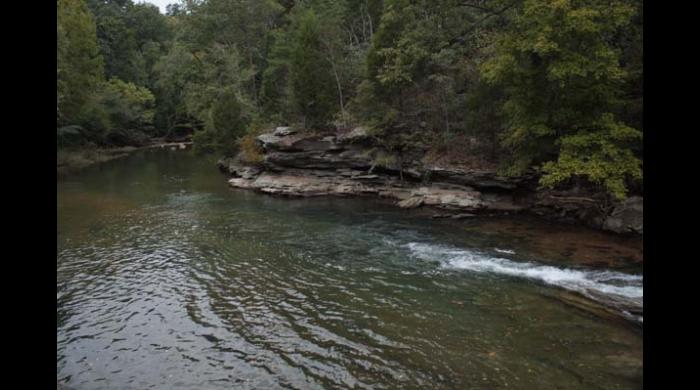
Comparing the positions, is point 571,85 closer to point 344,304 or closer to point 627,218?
point 627,218

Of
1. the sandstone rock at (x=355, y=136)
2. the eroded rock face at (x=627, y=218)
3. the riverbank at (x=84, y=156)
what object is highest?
the sandstone rock at (x=355, y=136)

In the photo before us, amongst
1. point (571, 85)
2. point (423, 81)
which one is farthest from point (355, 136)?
point (571, 85)

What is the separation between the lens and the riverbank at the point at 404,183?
68.7 ft

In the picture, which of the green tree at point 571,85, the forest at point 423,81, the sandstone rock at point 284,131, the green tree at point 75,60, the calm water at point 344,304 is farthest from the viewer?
the green tree at point 75,60

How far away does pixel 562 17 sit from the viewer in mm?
17750

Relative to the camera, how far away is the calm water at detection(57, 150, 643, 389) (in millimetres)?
9891

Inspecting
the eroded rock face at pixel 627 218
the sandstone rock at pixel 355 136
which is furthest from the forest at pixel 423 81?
the eroded rock face at pixel 627 218

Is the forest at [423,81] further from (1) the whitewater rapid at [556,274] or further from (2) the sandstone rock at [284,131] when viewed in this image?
(1) the whitewater rapid at [556,274]

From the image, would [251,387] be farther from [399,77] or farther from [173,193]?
[173,193]

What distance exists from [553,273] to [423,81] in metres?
16.8

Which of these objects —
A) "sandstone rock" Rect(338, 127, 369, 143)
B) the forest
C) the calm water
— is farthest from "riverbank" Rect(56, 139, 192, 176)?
"sandstone rock" Rect(338, 127, 369, 143)

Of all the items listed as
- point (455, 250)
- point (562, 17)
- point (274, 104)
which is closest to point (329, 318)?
point (455, 250)

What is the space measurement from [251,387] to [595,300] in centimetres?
929

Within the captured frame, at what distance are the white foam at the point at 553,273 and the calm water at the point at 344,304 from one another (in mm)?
64
